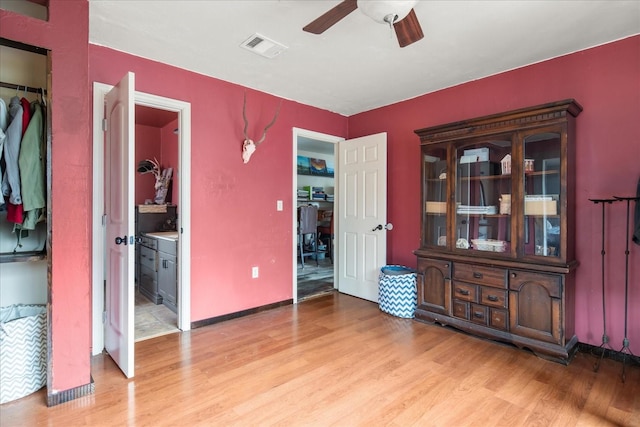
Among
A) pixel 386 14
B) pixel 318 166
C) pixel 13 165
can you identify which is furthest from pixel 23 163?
pixel 318 166

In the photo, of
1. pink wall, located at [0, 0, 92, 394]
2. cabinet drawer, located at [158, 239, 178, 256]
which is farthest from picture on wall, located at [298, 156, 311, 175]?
pink wall, located at [0, 0, 92, 394]

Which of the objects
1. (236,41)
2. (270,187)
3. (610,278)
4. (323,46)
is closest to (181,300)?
(270,187)

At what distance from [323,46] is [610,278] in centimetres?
282

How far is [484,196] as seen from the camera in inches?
118

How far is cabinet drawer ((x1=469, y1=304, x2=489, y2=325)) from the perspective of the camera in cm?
283

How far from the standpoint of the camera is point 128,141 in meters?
2.10

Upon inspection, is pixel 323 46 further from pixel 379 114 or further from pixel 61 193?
pixel 61 193

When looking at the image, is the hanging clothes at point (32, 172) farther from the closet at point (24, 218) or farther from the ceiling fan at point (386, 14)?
the ceiling fan at point (386, 14)

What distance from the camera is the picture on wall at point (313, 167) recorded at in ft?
23.7

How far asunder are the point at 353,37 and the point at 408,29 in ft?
2.39

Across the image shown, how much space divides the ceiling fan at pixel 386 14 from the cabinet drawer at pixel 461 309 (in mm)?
2227

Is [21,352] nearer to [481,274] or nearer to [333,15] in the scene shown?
[333,15]

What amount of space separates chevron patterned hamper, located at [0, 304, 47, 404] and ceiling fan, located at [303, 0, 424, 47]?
2372 mm

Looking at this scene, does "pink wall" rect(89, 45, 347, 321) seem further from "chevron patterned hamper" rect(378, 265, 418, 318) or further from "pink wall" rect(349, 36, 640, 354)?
"pink wall" rect(349, 36, 640, 354)
